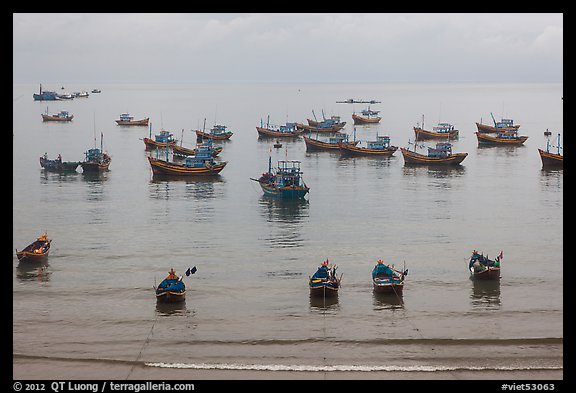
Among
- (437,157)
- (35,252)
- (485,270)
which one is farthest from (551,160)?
(35,252)

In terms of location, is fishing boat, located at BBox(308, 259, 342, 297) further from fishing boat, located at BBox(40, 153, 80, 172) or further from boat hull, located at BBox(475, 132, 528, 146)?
boat hull, located at BBox(475, 132, 528, 146)

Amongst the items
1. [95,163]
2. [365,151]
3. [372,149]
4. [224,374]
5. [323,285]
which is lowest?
[224,374]

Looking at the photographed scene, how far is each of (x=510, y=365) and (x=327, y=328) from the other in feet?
28.5

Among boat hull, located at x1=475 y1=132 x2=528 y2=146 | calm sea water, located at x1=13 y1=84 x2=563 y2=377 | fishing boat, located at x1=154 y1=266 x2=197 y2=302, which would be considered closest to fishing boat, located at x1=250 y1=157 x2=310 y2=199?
calm sea water, located at x1=13 y1=84 x2=563 y2=377

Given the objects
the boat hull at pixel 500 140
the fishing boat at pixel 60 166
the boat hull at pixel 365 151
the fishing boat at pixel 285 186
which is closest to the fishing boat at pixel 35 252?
the fishing boat at pixel 285 186

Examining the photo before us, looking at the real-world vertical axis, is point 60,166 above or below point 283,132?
below

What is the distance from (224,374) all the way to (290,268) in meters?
17.4

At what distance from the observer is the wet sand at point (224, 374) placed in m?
27.8

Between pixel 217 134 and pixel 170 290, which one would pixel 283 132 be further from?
pixel 170 290

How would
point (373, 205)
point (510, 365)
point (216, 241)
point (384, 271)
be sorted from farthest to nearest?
point (373, 205) → point (216, 241) → point (384, 271) → point (510, 365)

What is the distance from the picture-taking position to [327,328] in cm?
3419

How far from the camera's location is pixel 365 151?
108000 millimetres
